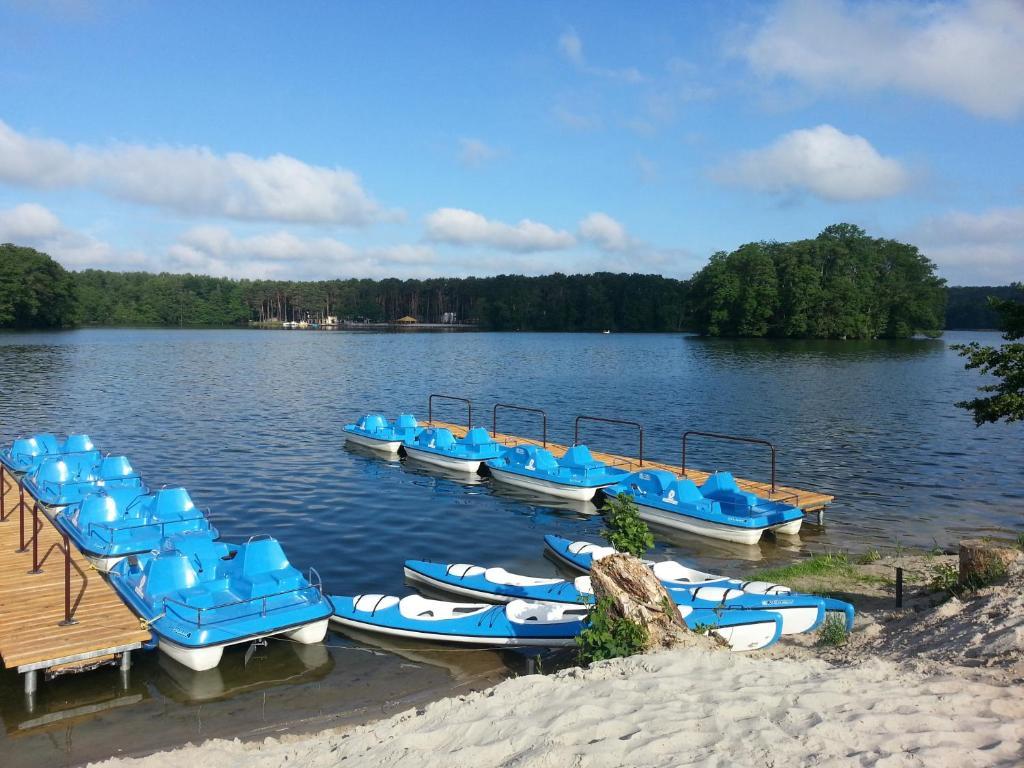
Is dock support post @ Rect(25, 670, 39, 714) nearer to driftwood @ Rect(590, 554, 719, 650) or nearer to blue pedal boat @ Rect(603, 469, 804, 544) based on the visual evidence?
driftwood @ Rect(590, 554, 719, 650)

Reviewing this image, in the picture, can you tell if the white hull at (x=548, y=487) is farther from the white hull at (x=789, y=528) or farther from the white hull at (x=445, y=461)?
the white hull at (x=789, y=528)

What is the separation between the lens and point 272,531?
63.4ft

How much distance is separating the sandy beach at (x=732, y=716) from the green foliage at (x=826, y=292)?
352ft

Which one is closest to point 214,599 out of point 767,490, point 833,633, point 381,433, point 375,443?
point 833,633

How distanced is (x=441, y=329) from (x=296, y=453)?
6198 inches

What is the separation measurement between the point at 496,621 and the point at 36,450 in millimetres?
18909

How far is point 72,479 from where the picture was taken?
20562 millimetres

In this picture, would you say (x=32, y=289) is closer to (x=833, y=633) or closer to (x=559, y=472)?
(x=559, y=472)

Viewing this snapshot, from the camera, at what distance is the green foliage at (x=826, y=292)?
4294 inches

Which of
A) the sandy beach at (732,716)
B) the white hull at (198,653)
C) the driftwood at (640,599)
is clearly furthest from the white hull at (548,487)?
the sandy beach at (732,716)

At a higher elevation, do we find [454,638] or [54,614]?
[54,614]

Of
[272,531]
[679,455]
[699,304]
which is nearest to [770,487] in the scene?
[679,455]

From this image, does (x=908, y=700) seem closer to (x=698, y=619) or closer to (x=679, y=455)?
(x=698, y=619)

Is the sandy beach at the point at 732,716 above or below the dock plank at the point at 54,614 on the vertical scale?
above
